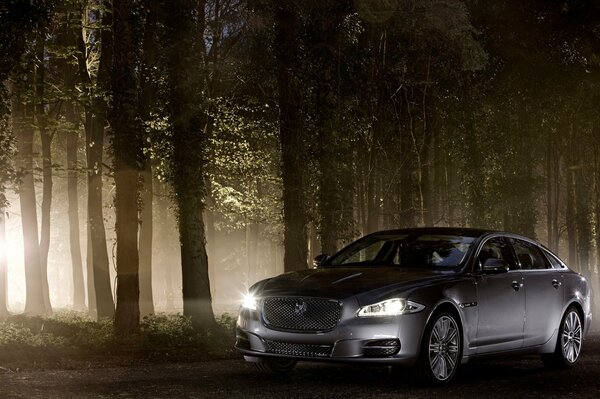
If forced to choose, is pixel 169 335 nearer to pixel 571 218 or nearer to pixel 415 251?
pixel 415 251

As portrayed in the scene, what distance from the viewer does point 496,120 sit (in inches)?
1403

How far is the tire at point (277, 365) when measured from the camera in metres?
10.5

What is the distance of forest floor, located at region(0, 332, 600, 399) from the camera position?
9.18 meters

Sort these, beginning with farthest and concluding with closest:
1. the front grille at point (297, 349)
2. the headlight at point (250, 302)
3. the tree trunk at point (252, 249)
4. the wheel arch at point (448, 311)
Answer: the tree trunk at point (252, 249) < the headlight at point (250, 302) < the wheel arch at point (448, 311) < the front grille at point (297, 349)

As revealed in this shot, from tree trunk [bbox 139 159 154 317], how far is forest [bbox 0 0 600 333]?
0.19 ft

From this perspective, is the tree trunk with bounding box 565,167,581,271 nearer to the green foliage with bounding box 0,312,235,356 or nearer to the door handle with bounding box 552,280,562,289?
the green foliage with bounding box 0,312,235,356

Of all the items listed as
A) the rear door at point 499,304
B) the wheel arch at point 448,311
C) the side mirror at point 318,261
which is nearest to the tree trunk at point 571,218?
the rear door at point 499,304

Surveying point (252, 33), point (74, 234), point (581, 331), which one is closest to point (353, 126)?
point (252, 33)

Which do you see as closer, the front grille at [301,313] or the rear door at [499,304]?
the front grille at [301,313]

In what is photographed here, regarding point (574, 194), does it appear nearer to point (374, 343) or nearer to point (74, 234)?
point (74, 234)

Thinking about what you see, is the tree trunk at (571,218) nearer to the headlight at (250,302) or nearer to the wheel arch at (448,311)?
the wheel arch at (448,311)

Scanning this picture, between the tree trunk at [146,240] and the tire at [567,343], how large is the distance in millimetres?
15429

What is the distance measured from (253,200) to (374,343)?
27.1 m

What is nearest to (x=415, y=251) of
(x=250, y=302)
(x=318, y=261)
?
(x=318, y=261)
